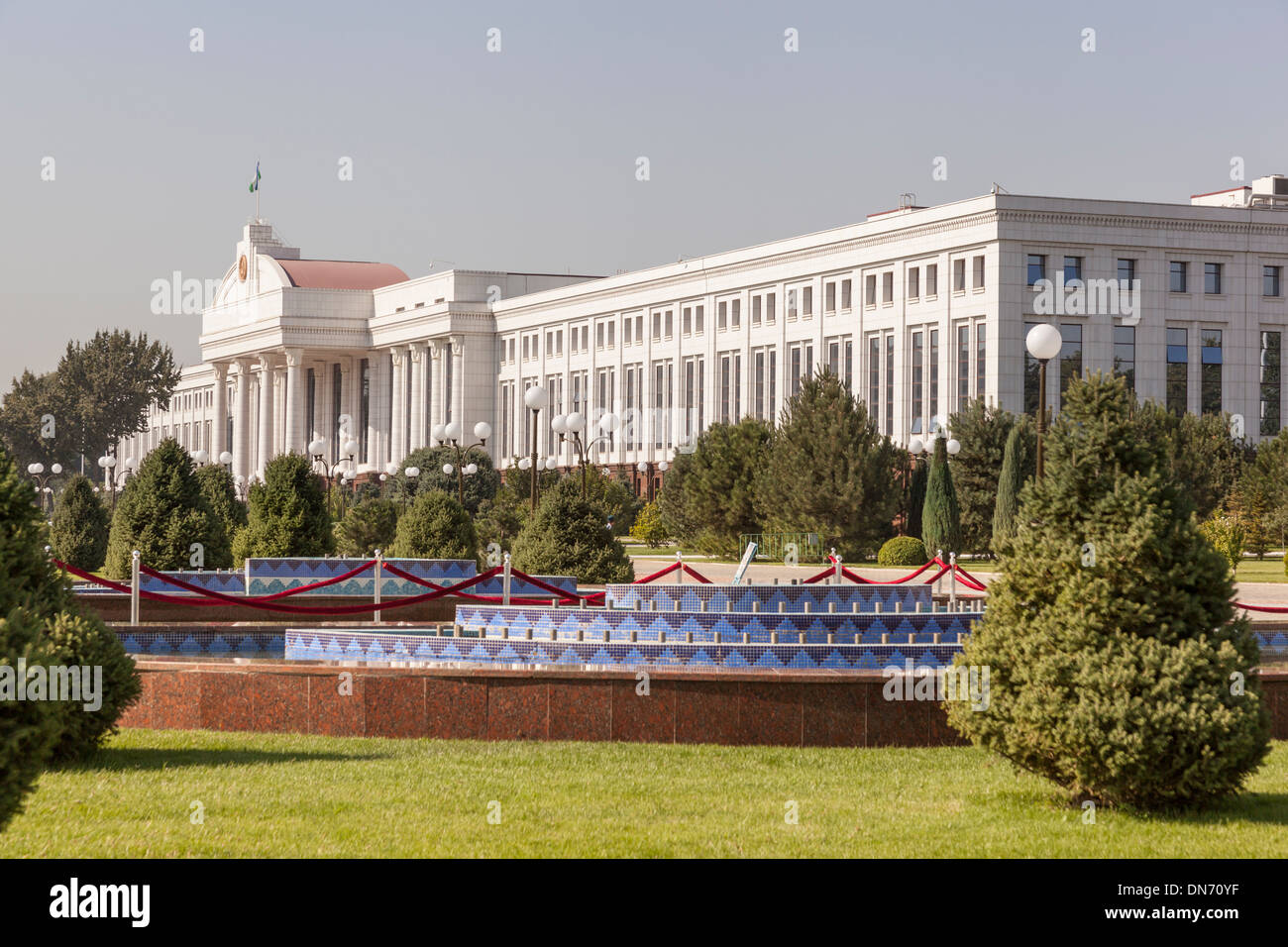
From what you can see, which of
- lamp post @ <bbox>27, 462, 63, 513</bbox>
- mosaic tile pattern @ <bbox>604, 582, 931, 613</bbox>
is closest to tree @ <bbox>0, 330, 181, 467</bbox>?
lamp post @ <bbox>27, 462, 63, 513</bbox>

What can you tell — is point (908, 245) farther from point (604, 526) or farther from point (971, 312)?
point (604, 526)

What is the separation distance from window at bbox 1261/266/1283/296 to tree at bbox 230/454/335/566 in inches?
1710

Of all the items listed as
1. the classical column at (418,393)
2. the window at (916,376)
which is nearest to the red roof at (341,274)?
the classical column at (418,393)

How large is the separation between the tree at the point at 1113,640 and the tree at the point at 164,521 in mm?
18571

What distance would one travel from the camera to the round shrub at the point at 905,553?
45.1m

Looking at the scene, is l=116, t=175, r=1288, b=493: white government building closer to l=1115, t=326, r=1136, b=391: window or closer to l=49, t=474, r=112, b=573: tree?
l=1115, t=326, r=1136, b=391: window

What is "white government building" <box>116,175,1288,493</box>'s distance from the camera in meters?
58.9

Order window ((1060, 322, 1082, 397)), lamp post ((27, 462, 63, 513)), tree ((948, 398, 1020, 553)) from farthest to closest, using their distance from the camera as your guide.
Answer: window ((1060, 322, 1082, 397))
lamp post ((27, 462, 63, 513))
tree ((948, 398, 1020, 553))

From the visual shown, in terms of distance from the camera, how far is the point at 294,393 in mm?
108875

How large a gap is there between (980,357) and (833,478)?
13494 mm

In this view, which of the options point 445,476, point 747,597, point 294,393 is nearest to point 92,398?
point 294,393

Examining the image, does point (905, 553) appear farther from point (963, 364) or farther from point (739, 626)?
point (739, 626)

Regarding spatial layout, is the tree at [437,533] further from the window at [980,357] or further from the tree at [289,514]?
the window at [980,357]
